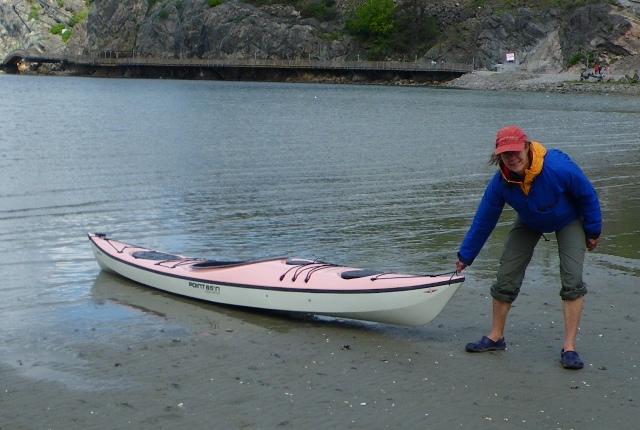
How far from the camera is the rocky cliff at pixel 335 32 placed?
101062 millimetres

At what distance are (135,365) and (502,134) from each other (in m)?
3.48

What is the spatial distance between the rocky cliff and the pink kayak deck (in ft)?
300

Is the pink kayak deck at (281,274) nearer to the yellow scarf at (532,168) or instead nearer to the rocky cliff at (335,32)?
the yellow scarf at (532,168)

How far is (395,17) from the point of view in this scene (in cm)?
12962

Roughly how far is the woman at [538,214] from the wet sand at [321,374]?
469 millimetres

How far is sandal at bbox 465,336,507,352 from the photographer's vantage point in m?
7.49

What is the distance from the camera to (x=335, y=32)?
129 m

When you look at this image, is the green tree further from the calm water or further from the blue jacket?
the blue jacket

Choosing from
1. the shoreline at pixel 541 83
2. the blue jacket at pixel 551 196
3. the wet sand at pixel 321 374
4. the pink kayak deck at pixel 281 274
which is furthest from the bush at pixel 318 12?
the blue jacket at pixel 551 196

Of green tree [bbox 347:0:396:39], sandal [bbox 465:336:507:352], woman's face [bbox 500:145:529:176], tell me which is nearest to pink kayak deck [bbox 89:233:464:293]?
sandal [bbox 465:336:507:352]

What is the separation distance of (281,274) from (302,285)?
375mm

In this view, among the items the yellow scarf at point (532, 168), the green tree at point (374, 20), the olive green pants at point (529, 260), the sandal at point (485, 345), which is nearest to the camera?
the yellow scarf at point (532, 168)

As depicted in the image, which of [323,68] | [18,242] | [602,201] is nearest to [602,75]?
[323,68]

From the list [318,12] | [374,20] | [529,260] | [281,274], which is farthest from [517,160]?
[318,12]
